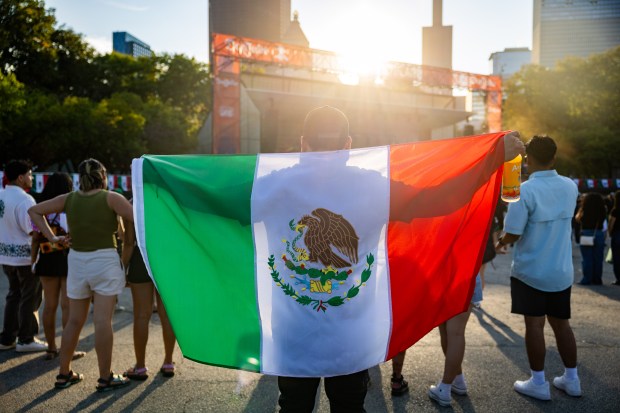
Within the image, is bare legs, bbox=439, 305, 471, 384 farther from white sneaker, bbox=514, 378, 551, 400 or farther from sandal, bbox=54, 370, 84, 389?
sandal, bbox=54, 370, 84, 389

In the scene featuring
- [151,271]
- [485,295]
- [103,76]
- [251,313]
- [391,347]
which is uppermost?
[103,76]

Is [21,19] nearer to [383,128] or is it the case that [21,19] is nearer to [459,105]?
[383,128]

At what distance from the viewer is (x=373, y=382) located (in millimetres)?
4461

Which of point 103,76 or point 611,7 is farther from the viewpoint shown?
point 611,7

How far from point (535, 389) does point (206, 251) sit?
303 centimetres

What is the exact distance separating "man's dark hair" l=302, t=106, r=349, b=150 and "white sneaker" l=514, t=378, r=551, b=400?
277cm

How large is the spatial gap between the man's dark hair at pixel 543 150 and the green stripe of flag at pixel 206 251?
2494 mm

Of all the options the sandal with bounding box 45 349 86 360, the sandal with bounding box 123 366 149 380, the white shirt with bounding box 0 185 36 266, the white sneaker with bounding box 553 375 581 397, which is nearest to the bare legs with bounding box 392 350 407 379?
the white sneaker with bounding box 553 375 581 397

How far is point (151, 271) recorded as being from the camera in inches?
107

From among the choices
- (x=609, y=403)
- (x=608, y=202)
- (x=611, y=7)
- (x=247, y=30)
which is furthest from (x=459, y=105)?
(x=611, y=7)

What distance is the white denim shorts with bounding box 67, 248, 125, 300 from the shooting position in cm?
411

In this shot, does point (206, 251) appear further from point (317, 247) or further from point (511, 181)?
point (511, 181)

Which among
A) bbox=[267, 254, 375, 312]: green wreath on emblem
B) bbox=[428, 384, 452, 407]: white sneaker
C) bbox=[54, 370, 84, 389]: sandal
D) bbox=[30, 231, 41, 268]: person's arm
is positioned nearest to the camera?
bbox=[267, 254, 375, 312]: green wreath on emblem

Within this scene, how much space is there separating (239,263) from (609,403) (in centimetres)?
325
